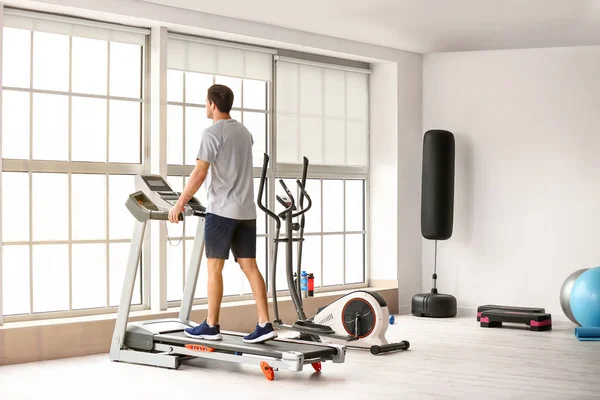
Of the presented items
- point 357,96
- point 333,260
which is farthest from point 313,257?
point 357,96

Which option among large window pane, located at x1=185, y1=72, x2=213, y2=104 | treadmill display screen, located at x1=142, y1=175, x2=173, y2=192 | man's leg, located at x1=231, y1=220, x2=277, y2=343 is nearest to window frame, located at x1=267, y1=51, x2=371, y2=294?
large window pane, located at x1=185, y1=72, x2=213, y2=104

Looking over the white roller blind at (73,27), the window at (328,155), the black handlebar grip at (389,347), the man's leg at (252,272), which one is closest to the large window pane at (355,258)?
the window at (328,155)

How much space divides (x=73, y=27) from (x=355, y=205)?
3443 mm

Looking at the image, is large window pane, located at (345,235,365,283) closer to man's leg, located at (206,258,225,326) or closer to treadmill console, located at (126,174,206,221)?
treadmill console, located at (126,174,206,221)

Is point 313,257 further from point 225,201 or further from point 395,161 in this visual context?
point 225,201

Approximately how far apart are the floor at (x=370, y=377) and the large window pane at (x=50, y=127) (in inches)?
59.7

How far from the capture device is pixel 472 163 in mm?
8125

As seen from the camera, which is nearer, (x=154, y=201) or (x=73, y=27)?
(x=154, y=201)

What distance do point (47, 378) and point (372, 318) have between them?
2.24 meters

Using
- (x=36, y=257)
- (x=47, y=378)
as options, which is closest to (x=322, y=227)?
(x=36, y=257)

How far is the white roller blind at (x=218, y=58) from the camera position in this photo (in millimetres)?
6600

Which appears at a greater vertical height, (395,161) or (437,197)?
(395,161)

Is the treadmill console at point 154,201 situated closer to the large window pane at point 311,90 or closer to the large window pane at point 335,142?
the large window pane at point 311,90

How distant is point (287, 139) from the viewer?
7500mm
